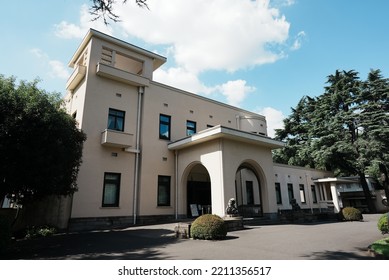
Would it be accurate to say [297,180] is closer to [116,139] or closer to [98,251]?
[116,139]

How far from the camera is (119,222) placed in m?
14.1

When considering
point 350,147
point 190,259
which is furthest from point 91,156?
point 350,147

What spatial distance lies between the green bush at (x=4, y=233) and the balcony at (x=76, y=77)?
10.4 m

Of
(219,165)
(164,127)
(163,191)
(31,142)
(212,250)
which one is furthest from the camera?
(164,127)

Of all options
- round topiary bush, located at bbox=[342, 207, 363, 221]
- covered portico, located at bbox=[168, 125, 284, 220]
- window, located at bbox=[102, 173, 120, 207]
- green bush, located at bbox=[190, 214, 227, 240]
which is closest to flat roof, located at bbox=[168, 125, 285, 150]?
covered portico, located at bbox=[168, 125, 284, 220]

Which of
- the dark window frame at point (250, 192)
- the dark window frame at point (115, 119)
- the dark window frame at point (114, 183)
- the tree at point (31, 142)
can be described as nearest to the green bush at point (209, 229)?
the tree at point (31, 142)

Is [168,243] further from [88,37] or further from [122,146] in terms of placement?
[88,37]

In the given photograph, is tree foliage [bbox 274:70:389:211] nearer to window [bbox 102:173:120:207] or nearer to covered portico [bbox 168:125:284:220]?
covered portico [bbox 168:125:284:220]

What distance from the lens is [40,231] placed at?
37.6ft

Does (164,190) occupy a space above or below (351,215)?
above

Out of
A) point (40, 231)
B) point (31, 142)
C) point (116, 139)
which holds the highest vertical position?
point (116, 139)

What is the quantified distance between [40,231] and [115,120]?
7248mm

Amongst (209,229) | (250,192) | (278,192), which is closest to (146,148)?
(209,229)

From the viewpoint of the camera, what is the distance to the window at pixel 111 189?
1423cm
